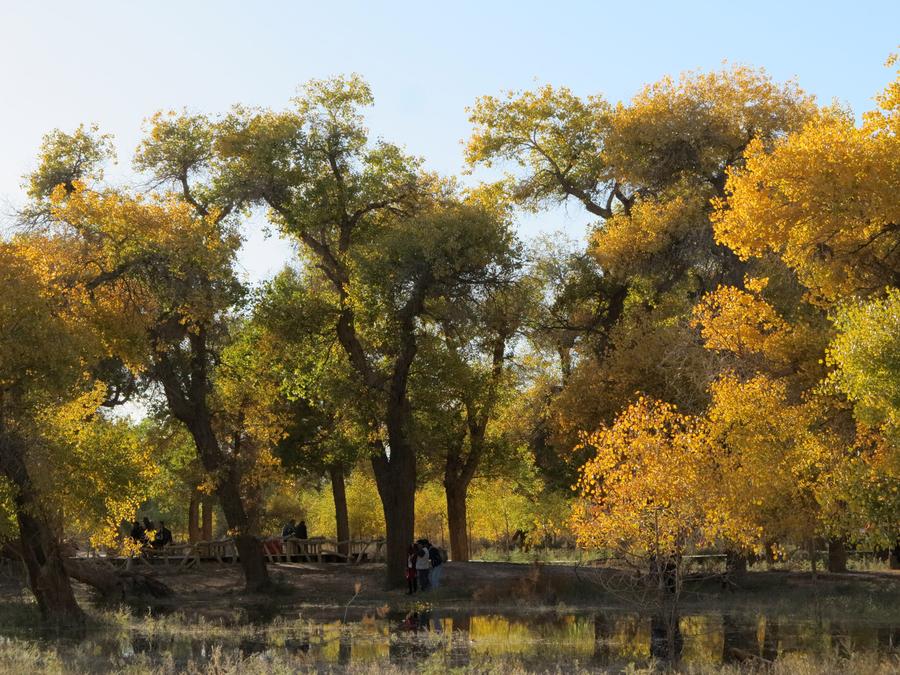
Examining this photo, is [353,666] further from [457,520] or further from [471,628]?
[457,520]

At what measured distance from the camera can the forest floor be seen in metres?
31.0

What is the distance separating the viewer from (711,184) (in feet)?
119

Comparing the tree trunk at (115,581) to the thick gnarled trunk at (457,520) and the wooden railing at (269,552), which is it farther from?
the thick gnarled trunk at (457,520)

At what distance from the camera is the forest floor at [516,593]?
102 feet

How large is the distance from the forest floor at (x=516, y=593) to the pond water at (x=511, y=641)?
7.91ft

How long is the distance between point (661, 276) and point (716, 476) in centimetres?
1607

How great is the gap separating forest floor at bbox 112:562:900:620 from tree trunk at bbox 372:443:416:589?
952 millimetres

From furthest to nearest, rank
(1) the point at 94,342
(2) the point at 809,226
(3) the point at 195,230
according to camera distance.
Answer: (3) the point at 195,230 → (1) the point at 94,342 → (2) the point at 809,226

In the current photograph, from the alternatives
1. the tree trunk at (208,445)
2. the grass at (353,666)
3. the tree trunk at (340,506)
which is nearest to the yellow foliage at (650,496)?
the grass at (353,666)

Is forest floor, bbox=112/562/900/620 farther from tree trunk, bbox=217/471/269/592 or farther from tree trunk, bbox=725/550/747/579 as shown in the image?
tree trunk, bbox=217/471/269/592

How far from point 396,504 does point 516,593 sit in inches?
217

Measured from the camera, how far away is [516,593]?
34469mm

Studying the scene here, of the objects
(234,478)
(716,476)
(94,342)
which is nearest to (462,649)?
(716,476)

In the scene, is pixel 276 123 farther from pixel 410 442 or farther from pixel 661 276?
pixel 661 276
